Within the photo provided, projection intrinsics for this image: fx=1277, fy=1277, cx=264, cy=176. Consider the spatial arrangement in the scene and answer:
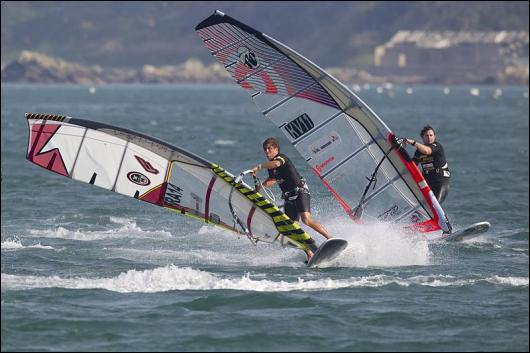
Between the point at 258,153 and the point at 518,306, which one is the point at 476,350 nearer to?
the point at 518,306

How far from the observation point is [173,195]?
1912 cm

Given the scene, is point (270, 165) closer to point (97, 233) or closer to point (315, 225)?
point (315, 225)

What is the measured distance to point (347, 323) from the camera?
1480 cm

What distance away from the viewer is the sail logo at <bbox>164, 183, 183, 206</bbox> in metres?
19.0

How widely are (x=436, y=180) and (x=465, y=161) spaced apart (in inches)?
813

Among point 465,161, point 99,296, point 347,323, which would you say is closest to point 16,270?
point 99,296

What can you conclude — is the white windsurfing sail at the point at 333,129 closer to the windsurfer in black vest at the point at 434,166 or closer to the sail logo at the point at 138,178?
the windsurfer in black vest at the point at 434,166

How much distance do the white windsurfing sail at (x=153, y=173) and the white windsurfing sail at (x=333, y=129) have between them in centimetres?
254

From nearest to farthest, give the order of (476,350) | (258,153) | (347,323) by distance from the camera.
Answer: (476,350) < (347,323) < (258,153)

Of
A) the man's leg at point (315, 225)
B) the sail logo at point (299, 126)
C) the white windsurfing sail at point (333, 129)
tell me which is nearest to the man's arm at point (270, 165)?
the man's leg at point (315, 225)

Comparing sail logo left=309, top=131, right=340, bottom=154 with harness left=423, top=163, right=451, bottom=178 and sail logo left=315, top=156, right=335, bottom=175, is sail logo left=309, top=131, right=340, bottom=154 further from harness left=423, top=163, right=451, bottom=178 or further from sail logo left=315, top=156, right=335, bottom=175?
harness left=423, top=163, right=451, bottom=178

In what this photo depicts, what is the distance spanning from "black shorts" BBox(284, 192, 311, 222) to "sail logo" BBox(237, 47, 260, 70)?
2.82 metres

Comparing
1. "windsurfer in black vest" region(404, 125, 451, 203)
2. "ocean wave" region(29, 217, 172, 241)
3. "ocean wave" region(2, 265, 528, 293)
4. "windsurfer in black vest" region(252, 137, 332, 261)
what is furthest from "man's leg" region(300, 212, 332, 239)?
"ocean wave" region(29, 217, 172, 241)

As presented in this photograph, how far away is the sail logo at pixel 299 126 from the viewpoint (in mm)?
21062
